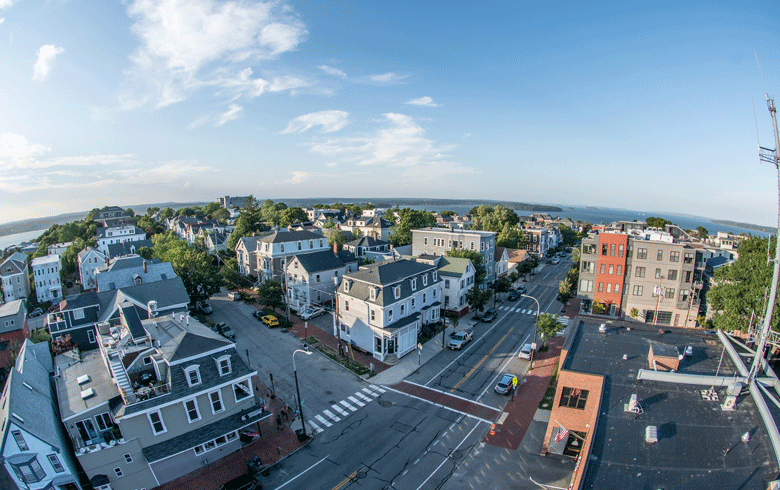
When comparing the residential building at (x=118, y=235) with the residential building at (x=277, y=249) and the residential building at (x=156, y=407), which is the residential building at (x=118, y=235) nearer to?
the residential building at (x=277, y=249)

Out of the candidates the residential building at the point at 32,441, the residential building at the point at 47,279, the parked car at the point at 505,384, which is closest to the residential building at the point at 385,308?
the parked car at the point at 505,384

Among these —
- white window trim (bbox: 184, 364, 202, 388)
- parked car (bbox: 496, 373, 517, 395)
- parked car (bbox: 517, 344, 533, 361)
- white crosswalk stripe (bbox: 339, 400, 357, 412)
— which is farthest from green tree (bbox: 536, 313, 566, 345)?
white window trim (bbox: 184, 364, 202, 388)

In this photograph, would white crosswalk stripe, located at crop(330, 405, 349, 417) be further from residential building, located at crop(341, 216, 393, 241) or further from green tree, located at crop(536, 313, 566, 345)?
residential building, located at crop(341, 216, 393, 241)

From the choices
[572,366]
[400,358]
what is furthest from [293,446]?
[572,366]

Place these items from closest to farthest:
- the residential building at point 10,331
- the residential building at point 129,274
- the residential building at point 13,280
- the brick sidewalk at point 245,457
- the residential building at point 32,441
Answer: the residential building at point 32,441, the brick sidewalk at point 245,457, the residential building at point 10,331, the residential building at point 129,274, the residential building at point 13,280

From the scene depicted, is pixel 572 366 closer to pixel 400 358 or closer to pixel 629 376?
pixel 629 376
